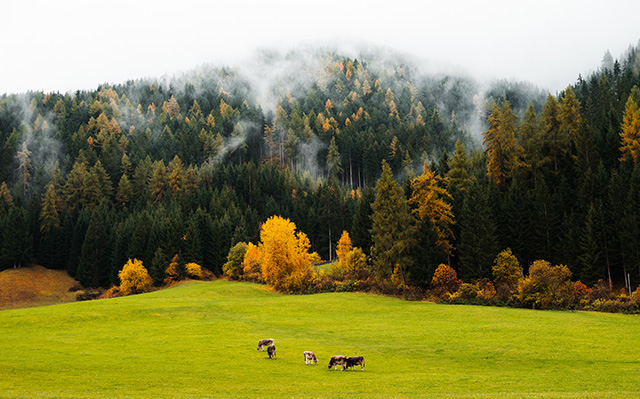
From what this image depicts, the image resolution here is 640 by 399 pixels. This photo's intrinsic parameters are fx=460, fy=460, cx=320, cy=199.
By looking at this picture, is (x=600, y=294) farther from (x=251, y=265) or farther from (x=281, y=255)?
(x=251, y=265)

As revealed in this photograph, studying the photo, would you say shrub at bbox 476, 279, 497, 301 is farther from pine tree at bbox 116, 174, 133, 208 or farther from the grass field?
pine tree at bbox 116, 174, 133, 208

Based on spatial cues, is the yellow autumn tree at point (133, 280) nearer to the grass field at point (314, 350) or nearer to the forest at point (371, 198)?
the forest at point (371, 198)

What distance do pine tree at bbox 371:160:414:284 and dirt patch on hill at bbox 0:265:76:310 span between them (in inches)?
3114

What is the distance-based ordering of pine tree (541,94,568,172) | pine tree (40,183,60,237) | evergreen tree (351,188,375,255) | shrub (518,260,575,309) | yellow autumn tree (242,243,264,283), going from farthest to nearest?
pine tree (40,183,60,237) < yellow autumn tree (242,243,264,283) < evergreen tree (351,188,375,255) < pine tree (541,94,568,172) < shrub (518,260,575,309)

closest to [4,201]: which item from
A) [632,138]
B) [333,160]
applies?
[333,160]

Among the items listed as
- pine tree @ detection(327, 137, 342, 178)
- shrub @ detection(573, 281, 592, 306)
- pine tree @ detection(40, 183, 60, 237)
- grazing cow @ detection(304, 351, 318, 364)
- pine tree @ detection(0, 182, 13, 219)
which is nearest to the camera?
grazing cow @ detection(304, 351, 318, 364)

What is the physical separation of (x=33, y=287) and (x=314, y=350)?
10452cm

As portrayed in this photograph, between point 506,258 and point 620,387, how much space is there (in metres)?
46.6

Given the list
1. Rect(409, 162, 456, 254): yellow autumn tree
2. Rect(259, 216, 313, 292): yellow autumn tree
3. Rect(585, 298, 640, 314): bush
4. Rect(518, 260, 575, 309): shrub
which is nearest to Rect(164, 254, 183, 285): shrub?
Rect(259, 216, 313, 292): yellow autumn tree

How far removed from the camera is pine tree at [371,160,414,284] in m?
67.9

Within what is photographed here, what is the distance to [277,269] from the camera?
256 ft

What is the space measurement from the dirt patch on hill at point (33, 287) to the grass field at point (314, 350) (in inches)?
2482

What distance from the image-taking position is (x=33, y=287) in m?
111

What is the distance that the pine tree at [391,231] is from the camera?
6794 centimetres
